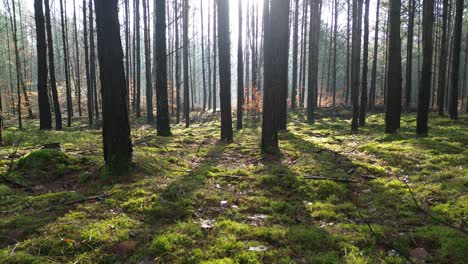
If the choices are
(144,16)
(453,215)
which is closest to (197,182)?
(453,215)

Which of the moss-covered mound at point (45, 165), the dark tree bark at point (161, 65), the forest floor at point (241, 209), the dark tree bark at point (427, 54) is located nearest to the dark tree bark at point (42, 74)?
the dark tree bark at point (161, 65)

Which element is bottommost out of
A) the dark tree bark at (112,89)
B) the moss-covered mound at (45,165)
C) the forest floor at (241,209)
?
the forest floor at (241,209)

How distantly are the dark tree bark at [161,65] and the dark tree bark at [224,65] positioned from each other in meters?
2.40

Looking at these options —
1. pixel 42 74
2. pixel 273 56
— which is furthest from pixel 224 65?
pixel 42 74

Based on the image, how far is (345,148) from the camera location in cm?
955

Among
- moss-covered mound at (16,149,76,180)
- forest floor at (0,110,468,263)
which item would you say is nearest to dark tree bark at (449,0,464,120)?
forest floor at (0,110,468,263)

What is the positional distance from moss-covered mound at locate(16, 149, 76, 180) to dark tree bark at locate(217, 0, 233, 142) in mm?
5845

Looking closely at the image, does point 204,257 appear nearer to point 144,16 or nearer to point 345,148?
point 345,148

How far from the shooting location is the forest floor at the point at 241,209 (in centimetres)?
351

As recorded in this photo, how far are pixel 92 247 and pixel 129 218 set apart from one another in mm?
834

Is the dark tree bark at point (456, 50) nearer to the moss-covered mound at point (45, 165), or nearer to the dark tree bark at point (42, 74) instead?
the moss-covered mound at point (45, 165)

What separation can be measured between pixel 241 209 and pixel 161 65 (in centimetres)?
876

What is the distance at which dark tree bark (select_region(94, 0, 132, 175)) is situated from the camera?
5.83m

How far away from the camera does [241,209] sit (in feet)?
16.2
